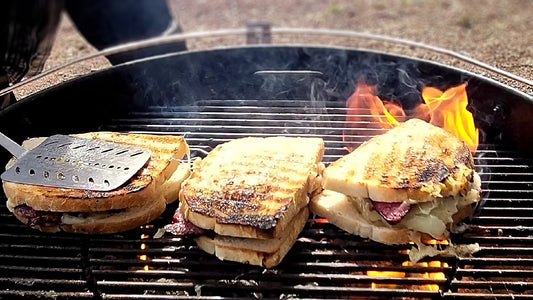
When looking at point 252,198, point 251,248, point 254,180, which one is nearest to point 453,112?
point 254,180

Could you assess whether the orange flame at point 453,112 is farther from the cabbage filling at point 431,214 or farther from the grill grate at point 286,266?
the cabbage filling at point 431,214

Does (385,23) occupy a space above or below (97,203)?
below

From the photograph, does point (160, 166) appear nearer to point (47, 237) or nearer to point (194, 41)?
point (47, 237)

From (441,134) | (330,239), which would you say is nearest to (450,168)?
(441,134)

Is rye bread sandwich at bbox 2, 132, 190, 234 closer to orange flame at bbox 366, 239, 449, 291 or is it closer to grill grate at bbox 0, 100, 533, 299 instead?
grill grate at bbox 0, 100, 533, 299

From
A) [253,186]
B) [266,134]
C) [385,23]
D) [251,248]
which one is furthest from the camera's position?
[385,23]

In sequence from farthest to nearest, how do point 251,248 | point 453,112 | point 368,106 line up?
point 368,106 → point 453,112 → point 251,248

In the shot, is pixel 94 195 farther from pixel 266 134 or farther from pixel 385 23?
pixel 385 23

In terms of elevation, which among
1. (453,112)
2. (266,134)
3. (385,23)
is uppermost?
(453,112)

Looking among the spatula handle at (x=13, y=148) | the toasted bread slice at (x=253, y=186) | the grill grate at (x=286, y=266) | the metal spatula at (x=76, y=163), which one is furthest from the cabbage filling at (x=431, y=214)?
the spatula handle at (x=13, y=148)
